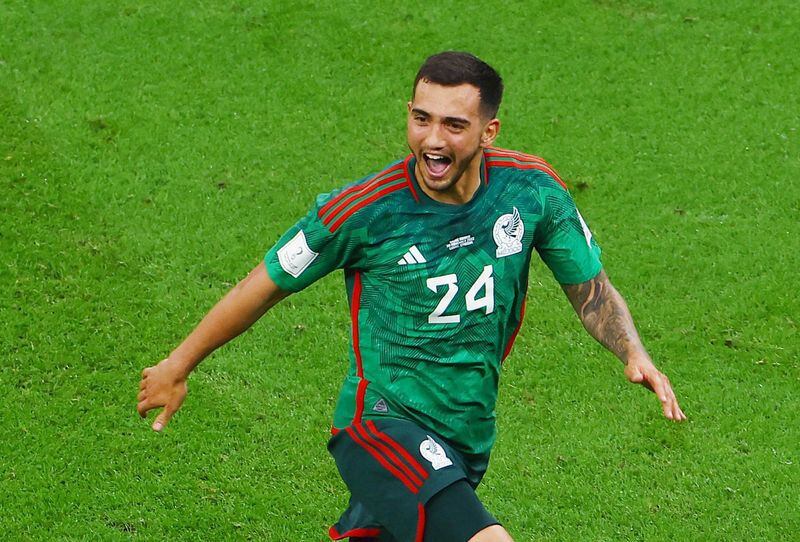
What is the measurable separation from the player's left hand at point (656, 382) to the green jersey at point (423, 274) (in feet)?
1.85

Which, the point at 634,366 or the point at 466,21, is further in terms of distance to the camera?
the point at 466,21

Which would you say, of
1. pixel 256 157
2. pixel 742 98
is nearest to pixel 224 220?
pixel 256 157

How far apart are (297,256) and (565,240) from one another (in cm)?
107

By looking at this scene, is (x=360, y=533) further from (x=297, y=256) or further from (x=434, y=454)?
(x=297, y=256)


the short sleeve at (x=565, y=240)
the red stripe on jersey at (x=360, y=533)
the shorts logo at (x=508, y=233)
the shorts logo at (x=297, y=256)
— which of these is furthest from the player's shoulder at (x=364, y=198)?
the red stripe on jersey at (x=360, y=533)

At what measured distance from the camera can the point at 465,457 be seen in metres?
5.14

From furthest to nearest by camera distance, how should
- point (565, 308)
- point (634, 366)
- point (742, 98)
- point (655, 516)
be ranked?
point (742, 98)
point (565, 308)
point (655, 516)
point (634, 366)

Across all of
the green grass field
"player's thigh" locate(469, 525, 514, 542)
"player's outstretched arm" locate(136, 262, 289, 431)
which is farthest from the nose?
the green grass field

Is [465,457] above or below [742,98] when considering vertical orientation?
above

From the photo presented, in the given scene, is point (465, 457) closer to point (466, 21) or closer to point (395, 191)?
point (395, 191)

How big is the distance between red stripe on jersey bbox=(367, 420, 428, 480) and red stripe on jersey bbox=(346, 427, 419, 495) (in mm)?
52

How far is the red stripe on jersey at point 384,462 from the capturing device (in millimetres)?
4766

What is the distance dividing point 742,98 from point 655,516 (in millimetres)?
4418

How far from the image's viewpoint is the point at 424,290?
4941mm
